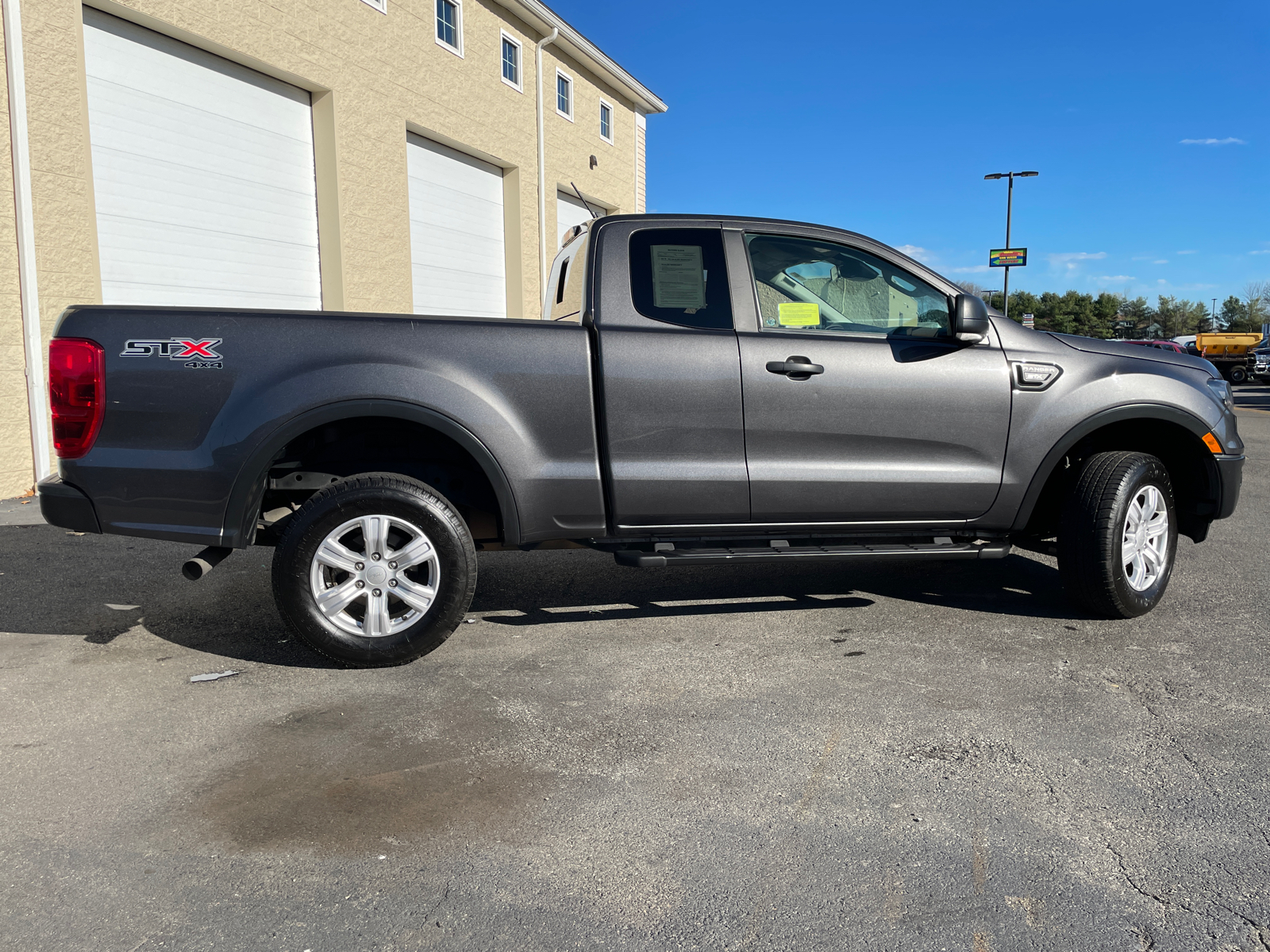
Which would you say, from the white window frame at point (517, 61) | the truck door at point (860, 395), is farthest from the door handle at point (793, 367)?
the white window frame at point (517, 61)

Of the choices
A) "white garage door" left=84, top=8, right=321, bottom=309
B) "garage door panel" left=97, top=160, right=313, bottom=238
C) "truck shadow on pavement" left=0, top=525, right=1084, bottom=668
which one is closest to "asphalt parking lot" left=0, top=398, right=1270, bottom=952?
"truck shadow on pavement" left=0, top=525, right=1084, bottom=668

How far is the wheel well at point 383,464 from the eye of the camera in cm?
400

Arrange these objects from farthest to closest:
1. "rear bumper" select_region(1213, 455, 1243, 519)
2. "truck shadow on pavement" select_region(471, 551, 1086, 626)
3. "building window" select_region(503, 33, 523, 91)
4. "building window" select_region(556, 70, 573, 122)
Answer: "building window" select_region(556, 70, 573, 122), "building window" select_region(503, 33, 523, 91), "truck shadow on pavement" select_region(471, 551, 1086, 626), "rear bumper" select_region(1213, 455, 1243, 519)

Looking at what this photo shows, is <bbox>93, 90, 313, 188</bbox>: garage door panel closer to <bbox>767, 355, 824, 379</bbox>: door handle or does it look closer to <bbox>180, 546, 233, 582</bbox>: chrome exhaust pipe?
<bbox>180, 546, 233, 582</bbox>: chrome exhaust pipe

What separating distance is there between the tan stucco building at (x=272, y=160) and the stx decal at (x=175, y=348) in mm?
5592

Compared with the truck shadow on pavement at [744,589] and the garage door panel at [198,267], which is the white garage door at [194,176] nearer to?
the garage door panel at [198,267]

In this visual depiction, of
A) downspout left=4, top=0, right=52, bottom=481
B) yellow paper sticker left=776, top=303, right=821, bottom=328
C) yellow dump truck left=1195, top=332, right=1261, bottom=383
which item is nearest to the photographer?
yellow paper sticker left=776, top=303, right=821, bottom=328

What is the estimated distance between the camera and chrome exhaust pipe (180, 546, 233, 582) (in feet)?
12.0

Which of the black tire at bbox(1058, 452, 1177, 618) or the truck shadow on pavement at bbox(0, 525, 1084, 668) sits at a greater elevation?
the black tire at bbox(1058, 452, 1177, 618)

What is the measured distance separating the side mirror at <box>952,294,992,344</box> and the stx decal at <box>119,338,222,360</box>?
10.4 feet

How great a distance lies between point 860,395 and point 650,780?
6.92ft

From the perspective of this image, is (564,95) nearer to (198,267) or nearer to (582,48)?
(582,48)

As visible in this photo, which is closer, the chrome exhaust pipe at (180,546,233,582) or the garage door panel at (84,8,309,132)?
the chrome exhaust pipe at (180,546,233,582)

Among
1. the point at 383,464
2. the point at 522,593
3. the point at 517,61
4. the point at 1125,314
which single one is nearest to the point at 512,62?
the point at 517,61
